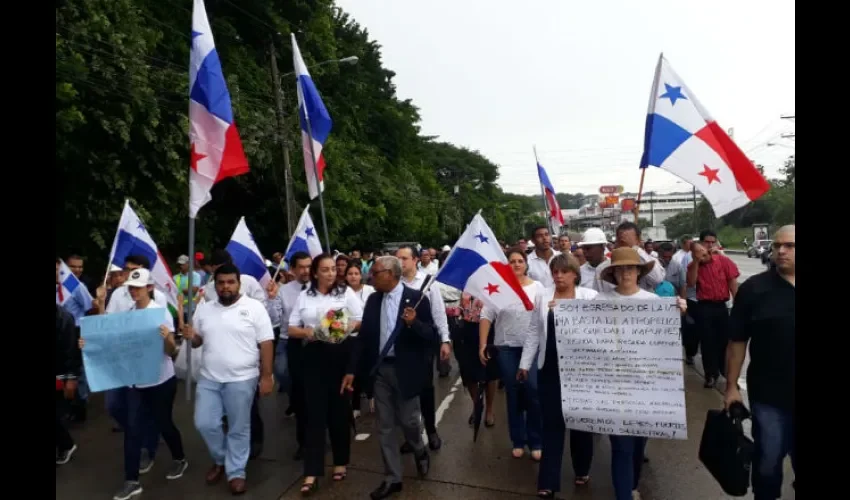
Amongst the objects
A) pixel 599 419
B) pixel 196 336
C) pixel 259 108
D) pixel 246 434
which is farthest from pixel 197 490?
pixel 259 108

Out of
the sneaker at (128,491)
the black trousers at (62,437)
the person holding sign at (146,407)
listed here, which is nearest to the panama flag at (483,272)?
the person holding sign at (146,407)

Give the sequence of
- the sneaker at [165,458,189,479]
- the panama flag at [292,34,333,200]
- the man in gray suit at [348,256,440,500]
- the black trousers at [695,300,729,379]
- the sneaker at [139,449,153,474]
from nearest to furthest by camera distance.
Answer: the man in gray suit at [348,256,440,500] → the sneaker at [165,458,189,479] → the sneaker at [139,449,153,474] → the black trousers at [695,300,729,379] → the panama flag at [292,34,333,200]

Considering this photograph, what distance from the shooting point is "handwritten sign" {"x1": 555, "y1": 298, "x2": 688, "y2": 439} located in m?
3.45

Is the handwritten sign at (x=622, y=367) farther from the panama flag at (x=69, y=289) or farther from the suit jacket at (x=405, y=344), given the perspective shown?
the panama flag at (x=69, y=289)

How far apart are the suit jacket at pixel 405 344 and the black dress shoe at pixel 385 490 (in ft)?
2.06

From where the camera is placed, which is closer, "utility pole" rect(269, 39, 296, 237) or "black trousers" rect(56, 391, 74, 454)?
"black trousers" rect(56, 391, 74, 454)

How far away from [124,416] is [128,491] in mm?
602

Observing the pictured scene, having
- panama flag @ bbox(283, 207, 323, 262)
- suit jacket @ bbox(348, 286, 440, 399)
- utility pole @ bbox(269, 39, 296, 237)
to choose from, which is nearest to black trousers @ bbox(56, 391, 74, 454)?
suit jacket @ bbox(348, 286, 440, 399)

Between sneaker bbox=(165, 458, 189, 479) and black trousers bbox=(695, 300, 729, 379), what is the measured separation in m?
6.00

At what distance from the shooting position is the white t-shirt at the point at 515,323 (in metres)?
4.91

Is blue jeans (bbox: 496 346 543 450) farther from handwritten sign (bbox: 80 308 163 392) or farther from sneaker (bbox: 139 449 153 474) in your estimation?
sneaker (bbox: 139 449 153 474)

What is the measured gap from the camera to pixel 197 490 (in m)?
4.47

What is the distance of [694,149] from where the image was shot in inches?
190

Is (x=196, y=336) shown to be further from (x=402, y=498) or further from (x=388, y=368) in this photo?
(x=402, y=498)
